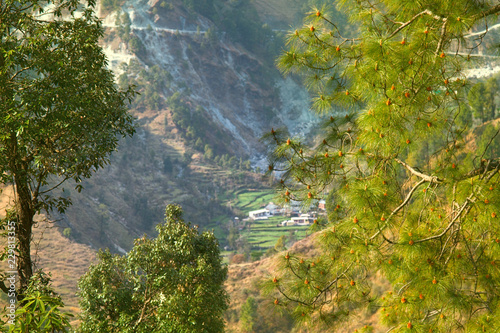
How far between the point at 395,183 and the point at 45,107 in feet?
7.65

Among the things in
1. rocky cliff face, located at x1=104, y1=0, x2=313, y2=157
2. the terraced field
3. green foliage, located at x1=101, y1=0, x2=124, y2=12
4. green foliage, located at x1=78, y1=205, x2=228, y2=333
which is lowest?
the terraced field

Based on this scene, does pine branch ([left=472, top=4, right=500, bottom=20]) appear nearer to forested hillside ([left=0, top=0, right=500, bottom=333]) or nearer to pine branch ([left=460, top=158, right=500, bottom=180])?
forested hillside ([left=0, top=0, right=500, bottom=333])

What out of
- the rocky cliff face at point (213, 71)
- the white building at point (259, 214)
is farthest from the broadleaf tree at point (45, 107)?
the rocky cliff face at point (213, 71)

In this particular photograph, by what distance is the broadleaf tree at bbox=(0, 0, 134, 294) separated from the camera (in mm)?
2637

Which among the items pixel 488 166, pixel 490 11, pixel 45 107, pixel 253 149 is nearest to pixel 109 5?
pixel 253 149

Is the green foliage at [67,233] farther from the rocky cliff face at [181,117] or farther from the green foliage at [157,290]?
the green foliage at [157,290]

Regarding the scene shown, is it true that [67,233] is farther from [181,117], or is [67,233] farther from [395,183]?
[395,183]

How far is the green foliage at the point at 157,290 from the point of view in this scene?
14.6 ft

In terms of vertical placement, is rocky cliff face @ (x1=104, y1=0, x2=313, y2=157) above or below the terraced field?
above

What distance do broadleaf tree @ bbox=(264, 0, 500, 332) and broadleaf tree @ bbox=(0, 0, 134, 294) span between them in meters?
1.39

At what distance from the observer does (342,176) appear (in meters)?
2.50

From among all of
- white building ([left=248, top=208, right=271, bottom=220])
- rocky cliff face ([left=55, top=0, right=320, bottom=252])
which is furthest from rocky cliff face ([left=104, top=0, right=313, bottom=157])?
white building ([left=248, top=208, right=271, bottom=220])

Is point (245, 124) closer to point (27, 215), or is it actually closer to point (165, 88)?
point (165, 88)

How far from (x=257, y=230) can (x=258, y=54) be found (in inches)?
955
